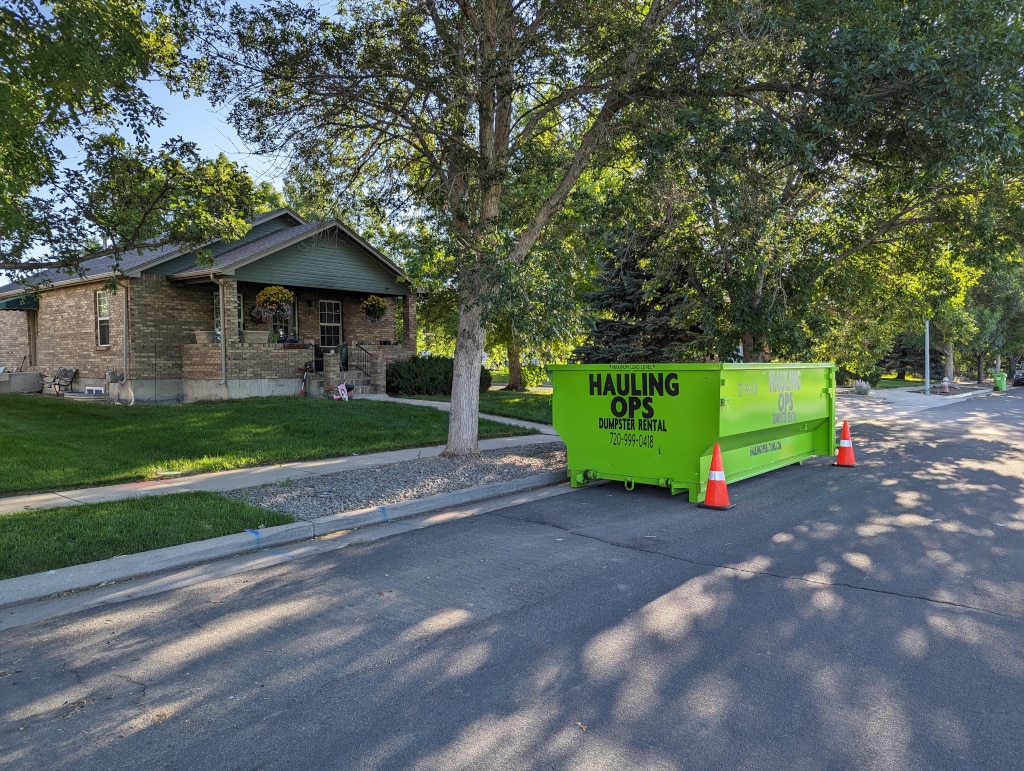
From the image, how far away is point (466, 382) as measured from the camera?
33.6 feet

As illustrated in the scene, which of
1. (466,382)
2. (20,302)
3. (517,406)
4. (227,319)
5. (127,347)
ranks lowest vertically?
(517,406)

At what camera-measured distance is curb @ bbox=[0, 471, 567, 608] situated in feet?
17.1

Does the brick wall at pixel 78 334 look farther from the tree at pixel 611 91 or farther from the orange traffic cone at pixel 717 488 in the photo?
the orange traffic cone at pixel 717 488

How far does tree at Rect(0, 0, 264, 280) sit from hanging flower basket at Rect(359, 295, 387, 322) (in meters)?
8.79

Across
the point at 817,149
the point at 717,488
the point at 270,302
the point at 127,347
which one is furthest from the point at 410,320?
the point at 717,488

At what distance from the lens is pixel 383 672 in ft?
12.6

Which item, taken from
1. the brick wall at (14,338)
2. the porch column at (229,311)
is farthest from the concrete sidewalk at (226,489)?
the brick wall at (14,338)

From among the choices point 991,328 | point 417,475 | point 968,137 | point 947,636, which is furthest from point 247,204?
point 991,328

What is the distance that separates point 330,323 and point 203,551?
53.1ft

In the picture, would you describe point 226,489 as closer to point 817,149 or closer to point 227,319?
point 817,149

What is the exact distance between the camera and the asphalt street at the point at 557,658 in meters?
3.10

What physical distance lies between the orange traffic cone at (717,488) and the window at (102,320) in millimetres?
17215

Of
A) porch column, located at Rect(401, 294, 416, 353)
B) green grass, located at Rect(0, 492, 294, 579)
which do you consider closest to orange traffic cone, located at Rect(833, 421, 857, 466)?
green grass, located at Rect(0, 492, 294, 579)

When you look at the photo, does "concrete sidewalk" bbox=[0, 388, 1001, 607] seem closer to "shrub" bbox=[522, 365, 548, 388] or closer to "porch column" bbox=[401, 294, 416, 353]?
"porch column" bbox=[401, 294, 416, 353]
